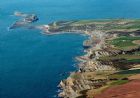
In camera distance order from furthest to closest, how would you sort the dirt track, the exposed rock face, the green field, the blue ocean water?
1. the green field
2. the blue ocean water
3. the exposed rock face
4. the dirt track

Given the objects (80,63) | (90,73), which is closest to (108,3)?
(80,63)

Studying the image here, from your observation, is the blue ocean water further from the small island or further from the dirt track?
the dirt track

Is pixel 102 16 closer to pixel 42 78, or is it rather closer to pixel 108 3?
pixel 108 3

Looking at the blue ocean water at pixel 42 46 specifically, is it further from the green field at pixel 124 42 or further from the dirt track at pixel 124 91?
the dirt track at pixel 124 91

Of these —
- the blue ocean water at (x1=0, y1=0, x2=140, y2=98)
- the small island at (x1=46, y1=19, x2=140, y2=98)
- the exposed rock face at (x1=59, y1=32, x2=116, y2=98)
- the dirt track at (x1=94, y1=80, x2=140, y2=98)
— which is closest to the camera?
the dirt track at (x1=94, y1=80, x2=140, y2=98)

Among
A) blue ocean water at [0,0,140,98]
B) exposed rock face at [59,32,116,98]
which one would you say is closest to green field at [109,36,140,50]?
exposed rock face at [59,32,116,98]

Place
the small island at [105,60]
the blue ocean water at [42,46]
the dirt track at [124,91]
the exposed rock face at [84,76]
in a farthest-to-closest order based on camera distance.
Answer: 1. the blue ocean water at [42,46]
2. the exposed rock face at [84,76]
3. the small island at [105,60]
4. the dirt track at [124,91]

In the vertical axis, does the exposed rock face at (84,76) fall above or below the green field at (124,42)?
below

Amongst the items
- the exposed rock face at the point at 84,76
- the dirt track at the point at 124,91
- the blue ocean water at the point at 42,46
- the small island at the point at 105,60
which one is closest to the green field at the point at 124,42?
the small island at the point at 105,60
